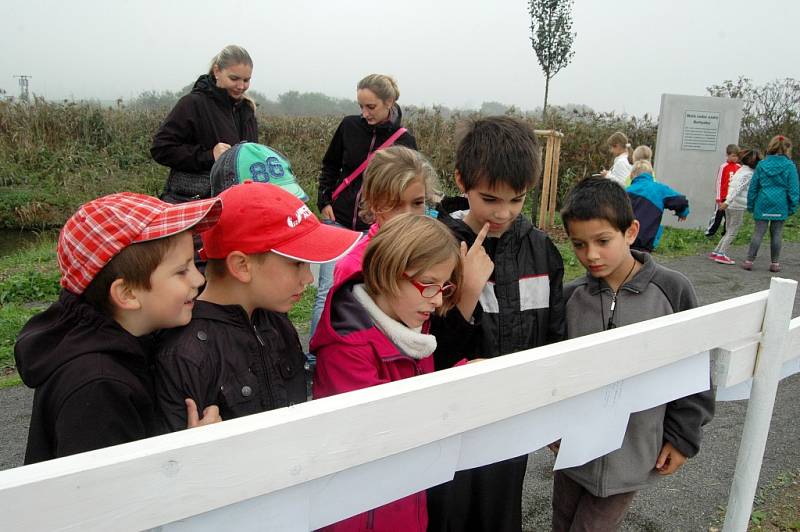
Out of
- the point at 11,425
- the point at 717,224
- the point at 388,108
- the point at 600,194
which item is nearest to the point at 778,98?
the point at 717,224

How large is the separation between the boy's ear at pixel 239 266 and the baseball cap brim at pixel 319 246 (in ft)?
0.26

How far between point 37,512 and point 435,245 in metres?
1.14

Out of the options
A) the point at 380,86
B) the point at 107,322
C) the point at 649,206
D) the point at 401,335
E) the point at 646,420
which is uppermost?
the point at 380,86

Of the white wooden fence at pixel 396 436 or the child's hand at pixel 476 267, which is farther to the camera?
the child's hand at pixel 476 267

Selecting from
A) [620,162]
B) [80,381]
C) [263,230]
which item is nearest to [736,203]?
[620,162]

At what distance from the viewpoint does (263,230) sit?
5.30 feet

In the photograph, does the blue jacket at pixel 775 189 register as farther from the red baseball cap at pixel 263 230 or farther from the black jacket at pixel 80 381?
the black jacket at pixel 80 381

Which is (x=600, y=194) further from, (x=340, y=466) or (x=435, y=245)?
(x=340, y=466)

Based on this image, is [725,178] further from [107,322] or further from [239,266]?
[107,322]

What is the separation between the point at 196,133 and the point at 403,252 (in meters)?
2.64

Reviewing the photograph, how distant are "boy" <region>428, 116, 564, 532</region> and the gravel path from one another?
→ 34.2 inches

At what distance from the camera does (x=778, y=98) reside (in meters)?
15.4

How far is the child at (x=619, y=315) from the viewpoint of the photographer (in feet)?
6.22

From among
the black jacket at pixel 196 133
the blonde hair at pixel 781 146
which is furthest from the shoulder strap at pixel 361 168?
the blonde hair at pixel 781 146
